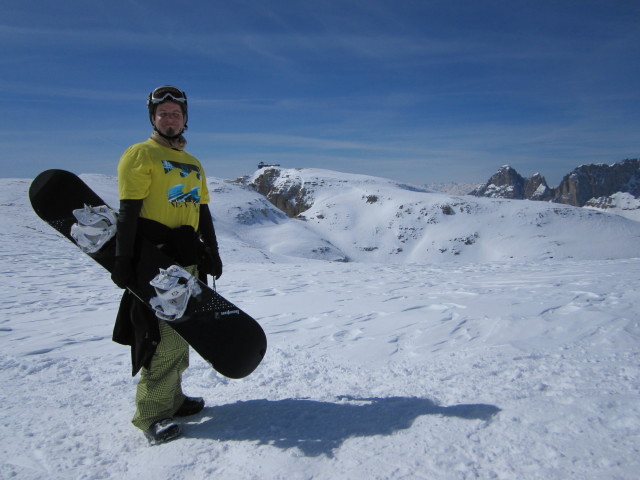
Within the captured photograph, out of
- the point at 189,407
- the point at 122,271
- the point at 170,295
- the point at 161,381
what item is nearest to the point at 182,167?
the point at 122,271

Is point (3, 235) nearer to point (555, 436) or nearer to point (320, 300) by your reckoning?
point (320, 300)

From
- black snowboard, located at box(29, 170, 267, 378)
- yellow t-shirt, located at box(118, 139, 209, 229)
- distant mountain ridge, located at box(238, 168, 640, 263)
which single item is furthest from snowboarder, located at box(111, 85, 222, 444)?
distant mountain ridge, located at box(238, 168, 640, 263)

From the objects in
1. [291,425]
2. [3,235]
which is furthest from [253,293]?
[3,235]

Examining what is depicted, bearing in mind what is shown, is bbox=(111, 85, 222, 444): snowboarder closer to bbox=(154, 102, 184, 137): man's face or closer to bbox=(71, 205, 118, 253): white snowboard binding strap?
bbox=(154, 102, 184, 137): man's face

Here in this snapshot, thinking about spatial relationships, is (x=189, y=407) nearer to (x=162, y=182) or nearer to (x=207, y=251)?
(x=207, y=251)

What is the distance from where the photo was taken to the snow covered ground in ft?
8.31

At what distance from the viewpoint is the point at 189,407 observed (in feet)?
11.2

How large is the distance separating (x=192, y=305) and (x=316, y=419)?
138 cm

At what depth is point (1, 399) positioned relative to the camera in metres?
3.71

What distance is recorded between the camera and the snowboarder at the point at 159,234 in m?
2.97

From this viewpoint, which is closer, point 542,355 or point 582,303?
point 542,355

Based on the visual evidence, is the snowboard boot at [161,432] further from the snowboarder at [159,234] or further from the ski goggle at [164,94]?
the ski goggle at [164,94]

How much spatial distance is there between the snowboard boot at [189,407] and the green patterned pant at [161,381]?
0.45ft

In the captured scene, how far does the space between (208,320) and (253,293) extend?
615 cm
